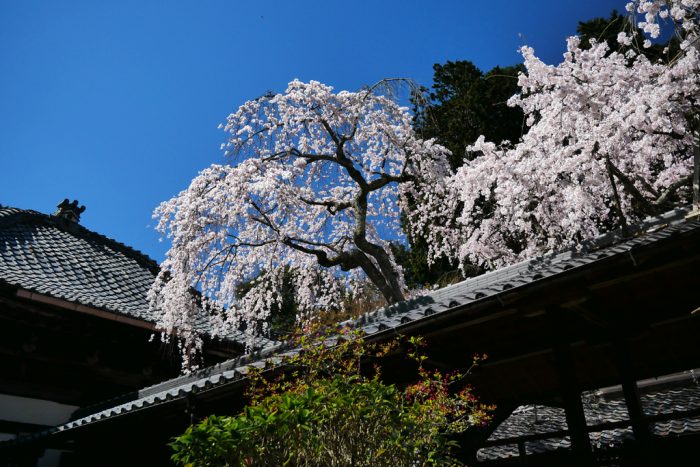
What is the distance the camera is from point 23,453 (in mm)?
6730

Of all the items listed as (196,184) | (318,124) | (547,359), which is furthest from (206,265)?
(547,359)

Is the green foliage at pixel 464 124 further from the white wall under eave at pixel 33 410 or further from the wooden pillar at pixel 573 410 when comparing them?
the wooden pillar at pixel 573 410

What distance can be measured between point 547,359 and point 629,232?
145 cm

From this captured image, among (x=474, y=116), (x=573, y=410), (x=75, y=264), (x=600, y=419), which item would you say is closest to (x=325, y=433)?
(x=573, y=410)

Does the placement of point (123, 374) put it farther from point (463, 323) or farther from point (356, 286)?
point (463, 323)

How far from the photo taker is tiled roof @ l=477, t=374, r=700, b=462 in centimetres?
775

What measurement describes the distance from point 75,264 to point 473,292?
873 centimetres

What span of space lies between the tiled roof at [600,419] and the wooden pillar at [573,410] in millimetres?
3978

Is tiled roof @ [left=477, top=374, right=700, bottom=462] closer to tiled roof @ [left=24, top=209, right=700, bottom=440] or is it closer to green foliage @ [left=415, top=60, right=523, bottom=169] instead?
tiled roof @ [left=24, top=209, right=700, bottom=440]

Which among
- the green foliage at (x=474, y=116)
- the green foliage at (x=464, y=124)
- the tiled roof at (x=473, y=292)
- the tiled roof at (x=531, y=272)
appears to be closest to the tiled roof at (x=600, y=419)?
the tiled roof at (x=531, y=272)

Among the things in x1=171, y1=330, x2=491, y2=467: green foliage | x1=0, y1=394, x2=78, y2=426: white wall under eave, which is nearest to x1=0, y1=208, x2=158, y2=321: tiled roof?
x1=0, y1=394, x2=78, y2=426: white wall under eave

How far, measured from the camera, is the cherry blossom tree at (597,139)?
23.4 ft

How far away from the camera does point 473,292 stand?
4.09m

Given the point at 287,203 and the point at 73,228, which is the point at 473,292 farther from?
the point at 73,228
